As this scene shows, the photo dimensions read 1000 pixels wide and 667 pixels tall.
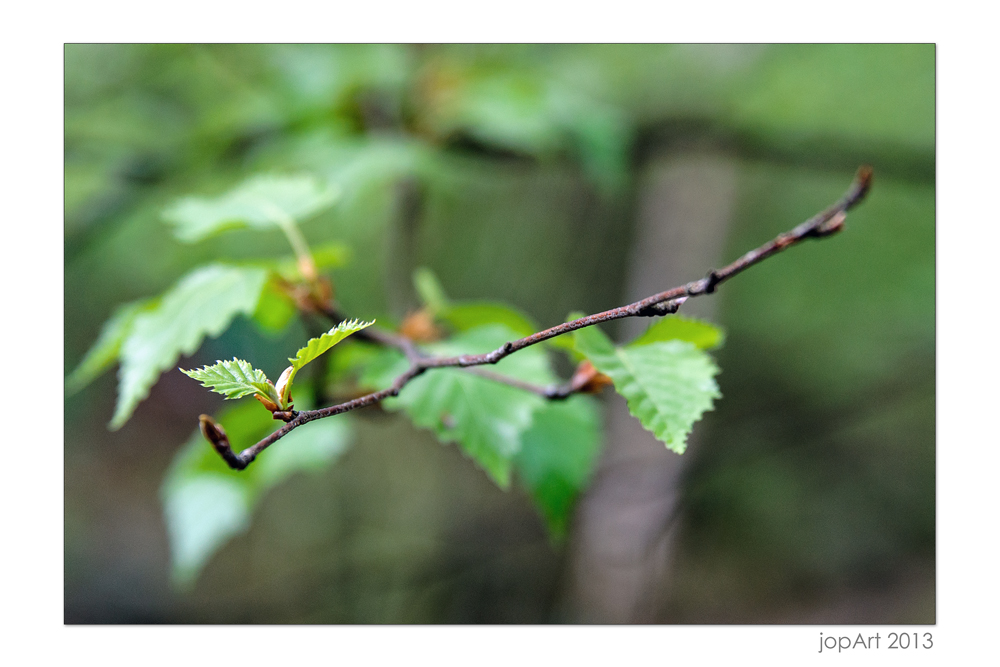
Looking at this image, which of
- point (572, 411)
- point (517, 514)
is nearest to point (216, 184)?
point (572, 411)

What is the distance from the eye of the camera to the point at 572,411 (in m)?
0.79

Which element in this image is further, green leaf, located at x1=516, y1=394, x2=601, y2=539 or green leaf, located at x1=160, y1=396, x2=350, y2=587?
green leaf, located at x1=160, y1=396, x2=350, y2=587

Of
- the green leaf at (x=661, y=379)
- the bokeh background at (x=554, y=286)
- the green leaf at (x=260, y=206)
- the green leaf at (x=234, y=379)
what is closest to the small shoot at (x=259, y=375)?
the green leaf at (x=234, y=379)

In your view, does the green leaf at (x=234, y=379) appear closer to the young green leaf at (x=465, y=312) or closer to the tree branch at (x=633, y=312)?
the tree branch at (x=633, y=312)

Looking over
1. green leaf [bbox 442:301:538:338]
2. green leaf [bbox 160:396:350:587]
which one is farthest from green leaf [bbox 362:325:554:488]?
green leaf [bbox 160:396:350:587]

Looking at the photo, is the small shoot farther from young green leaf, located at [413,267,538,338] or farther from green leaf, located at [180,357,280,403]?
young green leaf, located at [413,267,538,338]

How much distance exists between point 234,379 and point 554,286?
2140 millimetres

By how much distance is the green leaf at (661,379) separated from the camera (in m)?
0.45

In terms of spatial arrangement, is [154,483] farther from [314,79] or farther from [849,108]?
[849,108]

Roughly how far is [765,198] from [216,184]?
188cm

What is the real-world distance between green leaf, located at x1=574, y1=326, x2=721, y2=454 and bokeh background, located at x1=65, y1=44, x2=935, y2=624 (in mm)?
478

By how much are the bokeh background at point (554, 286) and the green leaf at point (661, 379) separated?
1.57 feet

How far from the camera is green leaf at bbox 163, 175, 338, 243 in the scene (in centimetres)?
73

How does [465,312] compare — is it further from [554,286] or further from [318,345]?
[554,286]
